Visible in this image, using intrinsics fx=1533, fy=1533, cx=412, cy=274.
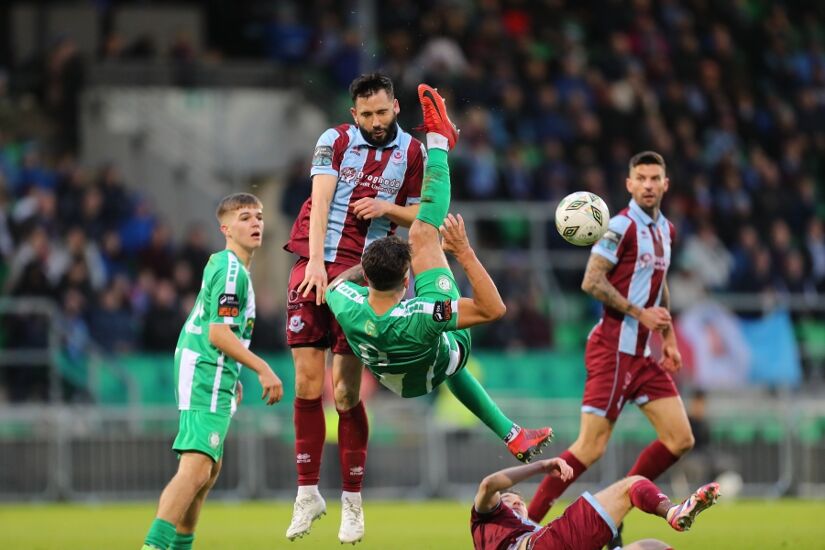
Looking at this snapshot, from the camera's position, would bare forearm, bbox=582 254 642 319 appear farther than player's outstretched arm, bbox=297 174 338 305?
Yes

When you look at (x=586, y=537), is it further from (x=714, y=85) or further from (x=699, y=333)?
(x=714, y=85)

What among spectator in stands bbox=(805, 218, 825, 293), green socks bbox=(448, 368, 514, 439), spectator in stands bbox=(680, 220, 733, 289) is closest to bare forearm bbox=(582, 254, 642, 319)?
green socks bbox=(448, 368, 514, 439)

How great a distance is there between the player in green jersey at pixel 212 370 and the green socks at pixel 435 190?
4.01 ft

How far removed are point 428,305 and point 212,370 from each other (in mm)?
1639

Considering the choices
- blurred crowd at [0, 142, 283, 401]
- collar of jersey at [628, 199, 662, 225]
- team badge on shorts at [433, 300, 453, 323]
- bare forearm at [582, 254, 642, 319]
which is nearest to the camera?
team badge on shorts at [433, 300, 453, 323]

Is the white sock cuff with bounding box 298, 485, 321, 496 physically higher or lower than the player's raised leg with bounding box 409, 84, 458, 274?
lower

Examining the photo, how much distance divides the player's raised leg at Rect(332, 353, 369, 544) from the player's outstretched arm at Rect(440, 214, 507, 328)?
1.33 meters

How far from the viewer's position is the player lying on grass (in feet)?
29.2

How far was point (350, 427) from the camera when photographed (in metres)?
10.6

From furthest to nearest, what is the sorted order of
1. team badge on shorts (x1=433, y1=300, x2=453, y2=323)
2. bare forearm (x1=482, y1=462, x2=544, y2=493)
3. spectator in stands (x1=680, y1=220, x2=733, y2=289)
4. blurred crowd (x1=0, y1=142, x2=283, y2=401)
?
spectator in stands (x1=680, y1=220, x2=733, y2=289)
blurred crowd (x1=0, y1=142, x2=283, y2=401)
team badge on shorts (x1=433, y1=300, x2=453, y2=323)
bare forearm (x1=482, y1=462, x2=544, y2=493)

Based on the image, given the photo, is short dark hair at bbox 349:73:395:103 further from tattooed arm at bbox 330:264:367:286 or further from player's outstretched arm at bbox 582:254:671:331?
player's outstretched arm at bbox 582:254:671:331

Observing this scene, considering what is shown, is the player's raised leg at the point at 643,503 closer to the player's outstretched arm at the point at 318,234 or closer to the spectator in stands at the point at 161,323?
the player's outstretched arm at the point at 318,234

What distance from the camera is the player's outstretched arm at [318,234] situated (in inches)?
396

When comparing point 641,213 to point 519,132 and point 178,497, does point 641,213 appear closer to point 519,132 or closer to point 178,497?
point 178,497
